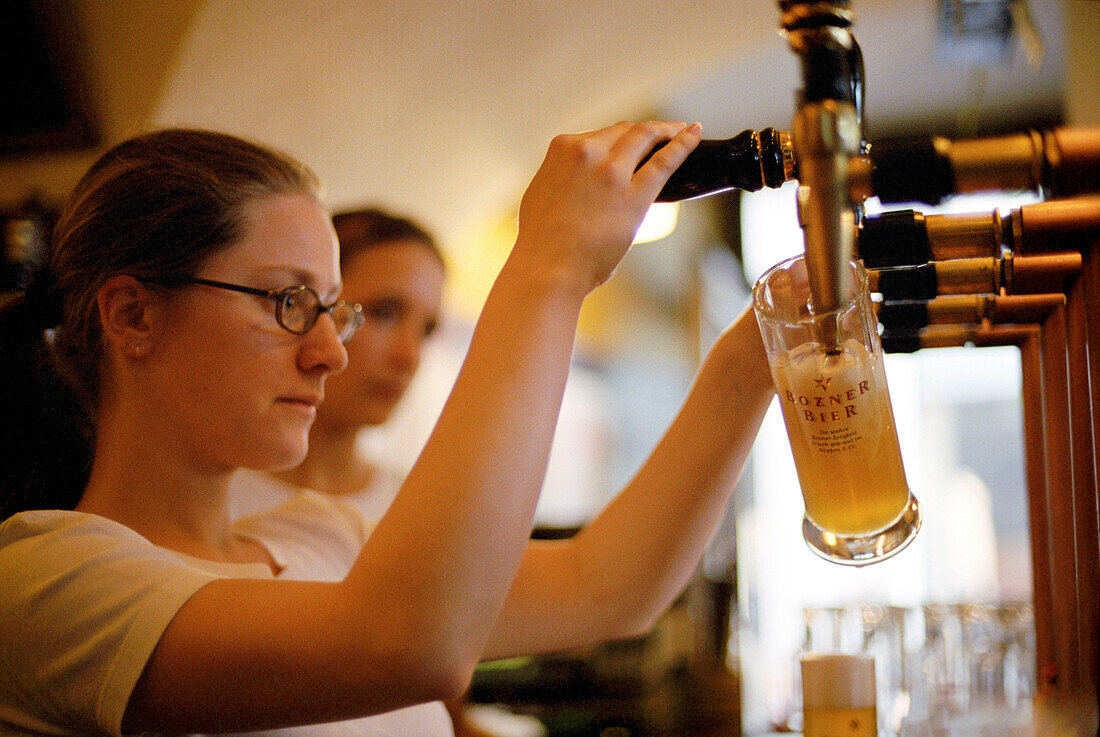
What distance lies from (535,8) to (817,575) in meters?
2.88

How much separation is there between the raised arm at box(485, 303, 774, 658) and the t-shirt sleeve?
38 centimetres

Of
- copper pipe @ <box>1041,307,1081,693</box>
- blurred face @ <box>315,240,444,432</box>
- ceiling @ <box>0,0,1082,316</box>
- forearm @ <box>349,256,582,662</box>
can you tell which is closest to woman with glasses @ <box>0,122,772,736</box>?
Result: forearm @ <box>349,256,582,662</box>

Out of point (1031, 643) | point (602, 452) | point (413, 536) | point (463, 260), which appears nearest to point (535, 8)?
point (463, 260)

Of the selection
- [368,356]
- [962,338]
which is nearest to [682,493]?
[962,338]

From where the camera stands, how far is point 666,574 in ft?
3.04

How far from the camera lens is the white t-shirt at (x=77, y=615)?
643 mm

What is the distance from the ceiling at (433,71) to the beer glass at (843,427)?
58.9 inches

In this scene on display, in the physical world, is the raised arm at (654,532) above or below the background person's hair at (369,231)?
below

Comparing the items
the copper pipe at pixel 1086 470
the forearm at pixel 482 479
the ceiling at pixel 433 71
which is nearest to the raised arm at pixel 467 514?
the forearm at pixel 482 479

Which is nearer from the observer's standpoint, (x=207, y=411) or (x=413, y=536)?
(x=413, y=536)

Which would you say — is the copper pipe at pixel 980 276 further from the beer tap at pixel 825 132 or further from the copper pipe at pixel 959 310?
the beer tap at pixel 825 132

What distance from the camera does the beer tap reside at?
1.34ft

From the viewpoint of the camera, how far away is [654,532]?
909 mm

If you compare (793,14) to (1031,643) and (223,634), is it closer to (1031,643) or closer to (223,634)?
(223,634)
